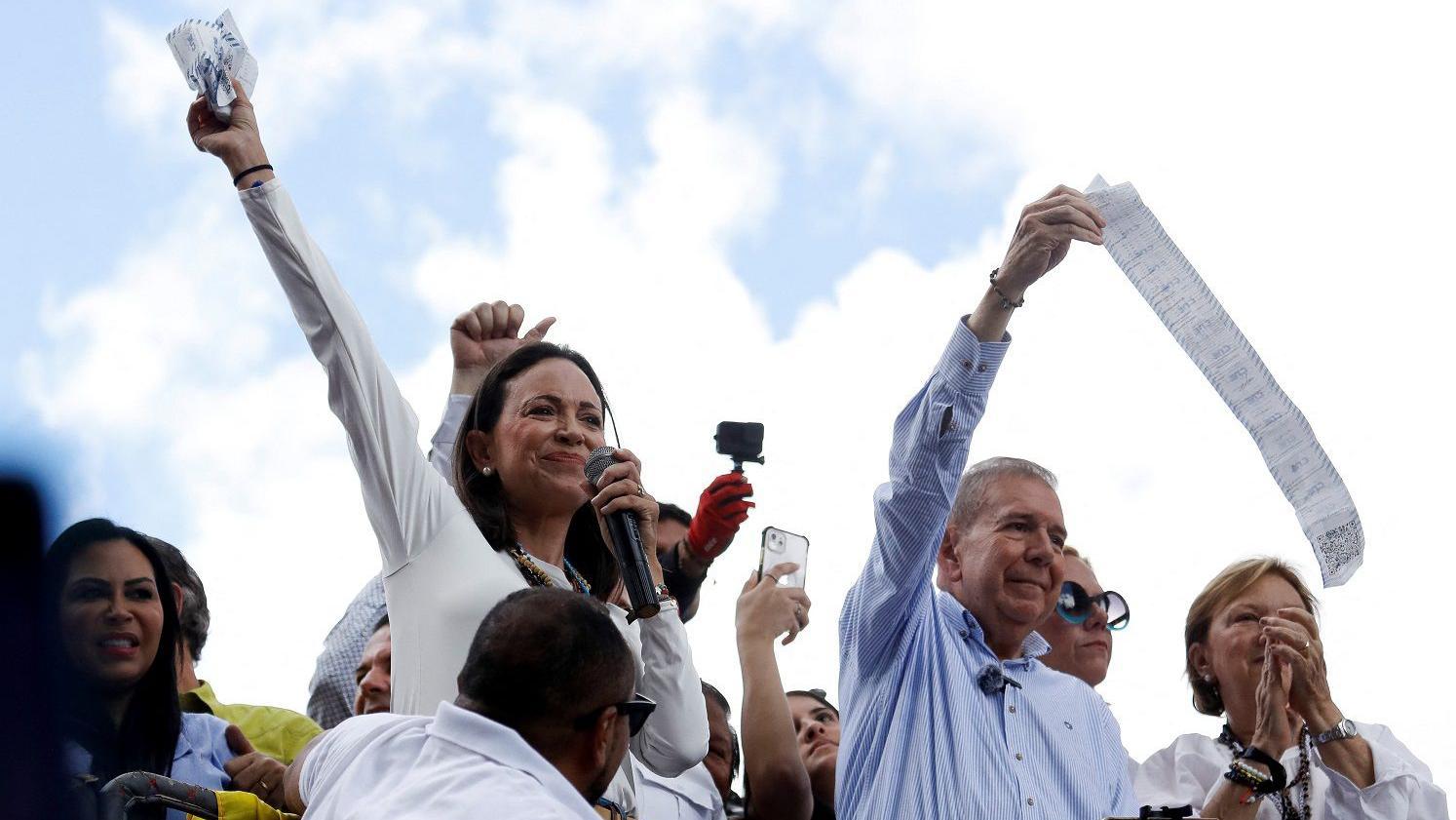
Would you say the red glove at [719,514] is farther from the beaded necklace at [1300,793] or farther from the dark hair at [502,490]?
the beaded necklace at [1300,793]

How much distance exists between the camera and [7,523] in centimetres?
171

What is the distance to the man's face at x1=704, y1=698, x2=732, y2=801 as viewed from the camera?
560 cm

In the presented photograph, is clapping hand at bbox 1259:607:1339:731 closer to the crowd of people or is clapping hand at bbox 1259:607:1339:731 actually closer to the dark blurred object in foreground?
the crowd of people

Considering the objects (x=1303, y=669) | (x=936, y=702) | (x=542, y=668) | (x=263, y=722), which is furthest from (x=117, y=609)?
(x=1303, y=669)

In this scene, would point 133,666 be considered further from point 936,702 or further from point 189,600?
point 936,702

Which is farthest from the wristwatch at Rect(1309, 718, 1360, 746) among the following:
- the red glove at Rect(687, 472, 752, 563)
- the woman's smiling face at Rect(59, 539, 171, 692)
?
the woman's smiling face at Rect(59, 539, 171, 692)

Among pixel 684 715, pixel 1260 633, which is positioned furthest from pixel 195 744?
pixel 1260 633

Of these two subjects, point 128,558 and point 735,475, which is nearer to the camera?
point 128,558

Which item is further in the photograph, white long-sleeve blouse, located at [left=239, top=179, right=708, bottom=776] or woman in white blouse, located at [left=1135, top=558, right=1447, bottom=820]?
woman in white blouse, located at [left=1135, top=558, right=1447, bottom=820]

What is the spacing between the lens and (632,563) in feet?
12.6

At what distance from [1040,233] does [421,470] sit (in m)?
1.80

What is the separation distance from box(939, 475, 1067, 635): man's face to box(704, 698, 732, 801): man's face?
1.06 m

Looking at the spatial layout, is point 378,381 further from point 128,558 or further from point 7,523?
point 7,523

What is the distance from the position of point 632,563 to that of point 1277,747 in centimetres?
220
